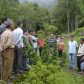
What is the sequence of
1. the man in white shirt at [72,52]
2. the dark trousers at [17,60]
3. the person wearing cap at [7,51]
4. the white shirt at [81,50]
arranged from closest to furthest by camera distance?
the person wearing cap at [7,51], the dark trousers at [17,60], the white shirt at [81,50], the man in white shirt at [72,52]

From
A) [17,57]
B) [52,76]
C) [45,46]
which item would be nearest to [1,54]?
[17,57]

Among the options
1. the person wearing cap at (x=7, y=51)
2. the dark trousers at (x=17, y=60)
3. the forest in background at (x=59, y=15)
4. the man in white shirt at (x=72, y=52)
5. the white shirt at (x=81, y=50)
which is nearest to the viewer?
the person wearing cap at (x=7, y=51)

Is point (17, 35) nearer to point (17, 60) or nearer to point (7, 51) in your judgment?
point (17, 60)

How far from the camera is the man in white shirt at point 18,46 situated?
1247 centimetres

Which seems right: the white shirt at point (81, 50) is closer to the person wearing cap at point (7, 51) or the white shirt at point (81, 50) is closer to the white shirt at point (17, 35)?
the white shirt at point (17, 35)

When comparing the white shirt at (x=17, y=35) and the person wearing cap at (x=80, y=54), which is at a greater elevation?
the white shirt at (x=17, y=35)

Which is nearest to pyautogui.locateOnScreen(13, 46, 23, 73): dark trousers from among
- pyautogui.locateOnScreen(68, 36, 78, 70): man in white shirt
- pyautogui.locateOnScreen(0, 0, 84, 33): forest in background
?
pyautogui.locateOnScreen(68, 36, 78, 70): man in white shirt

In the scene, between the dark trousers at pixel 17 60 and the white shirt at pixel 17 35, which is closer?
the white shirt at pixel 17 35

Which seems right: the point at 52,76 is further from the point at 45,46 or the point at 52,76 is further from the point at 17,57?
the point at 45,46

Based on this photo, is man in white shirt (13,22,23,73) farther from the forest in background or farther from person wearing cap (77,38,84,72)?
the forest in background

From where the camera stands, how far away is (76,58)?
58.1 ft

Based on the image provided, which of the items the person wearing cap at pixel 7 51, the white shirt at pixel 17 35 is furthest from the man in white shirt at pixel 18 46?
the person wearing cap at pixel 7 51

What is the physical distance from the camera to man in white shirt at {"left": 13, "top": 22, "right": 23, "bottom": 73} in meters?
12.5

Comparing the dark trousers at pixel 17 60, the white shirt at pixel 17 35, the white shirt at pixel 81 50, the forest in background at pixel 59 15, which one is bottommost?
the dark trousers at pixel 17 60
